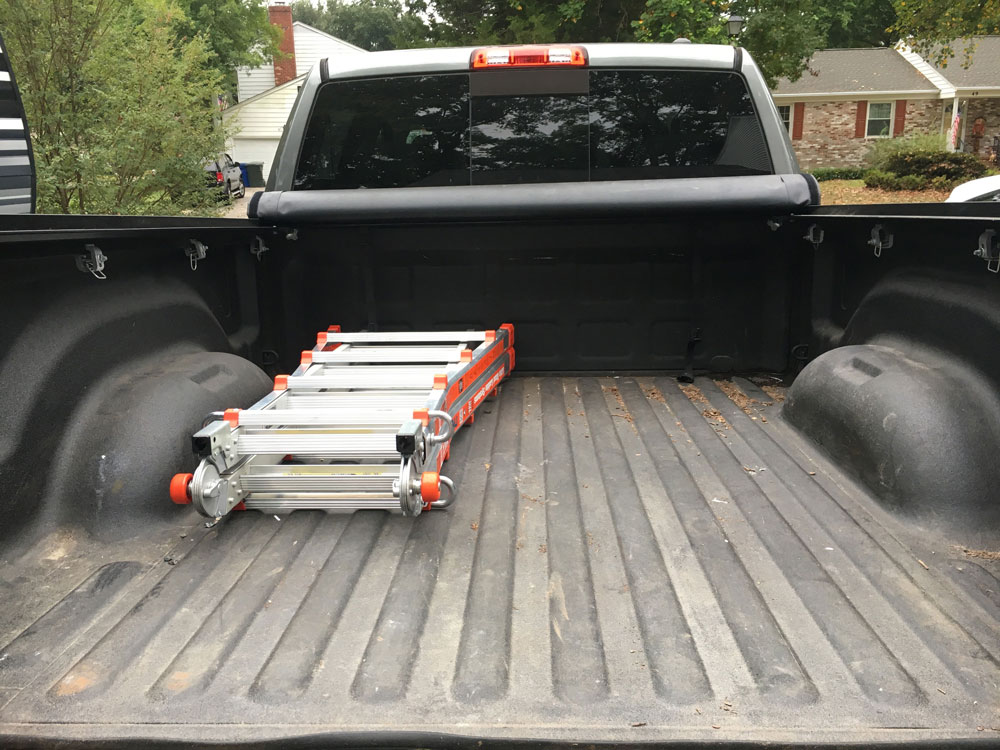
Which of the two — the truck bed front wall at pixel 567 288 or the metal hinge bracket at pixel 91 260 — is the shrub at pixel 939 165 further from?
the metal hinge bracket at pixel 91 260

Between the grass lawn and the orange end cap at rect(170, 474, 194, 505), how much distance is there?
19.7 meters

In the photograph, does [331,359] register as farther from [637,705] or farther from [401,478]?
[637,705]

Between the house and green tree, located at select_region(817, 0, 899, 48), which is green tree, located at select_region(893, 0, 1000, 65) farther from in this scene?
the house

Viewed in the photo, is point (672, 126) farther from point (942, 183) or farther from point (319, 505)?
point (942, 183)

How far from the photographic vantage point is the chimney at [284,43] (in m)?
36.6

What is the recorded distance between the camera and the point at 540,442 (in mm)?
3162

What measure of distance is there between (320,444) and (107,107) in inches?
434

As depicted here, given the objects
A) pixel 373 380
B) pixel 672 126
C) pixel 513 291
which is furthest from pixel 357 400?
pixel 672 126

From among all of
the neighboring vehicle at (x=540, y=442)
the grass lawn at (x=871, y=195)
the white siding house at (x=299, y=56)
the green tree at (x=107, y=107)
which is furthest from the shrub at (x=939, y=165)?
the white siding house at (x=299, y=56)

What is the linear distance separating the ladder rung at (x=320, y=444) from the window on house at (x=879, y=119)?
33615 millimetres

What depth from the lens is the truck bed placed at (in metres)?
1.56

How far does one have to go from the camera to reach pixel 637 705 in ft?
5.17

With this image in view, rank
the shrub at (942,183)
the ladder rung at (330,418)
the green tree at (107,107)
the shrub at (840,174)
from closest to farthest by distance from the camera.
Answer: the ladder rung at (330,418) → the green tree at (107,107) → the shrub at (942,183) → the shrub at (840,174)

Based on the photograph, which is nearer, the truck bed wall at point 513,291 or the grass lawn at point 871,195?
the truck bed wall at point 513,291
